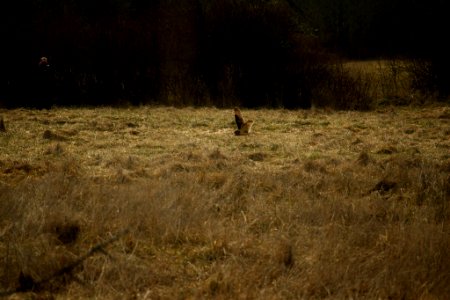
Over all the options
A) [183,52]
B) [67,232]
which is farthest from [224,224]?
[183,52]

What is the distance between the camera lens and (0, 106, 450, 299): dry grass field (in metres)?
2.61

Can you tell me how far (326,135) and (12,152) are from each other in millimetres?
5593

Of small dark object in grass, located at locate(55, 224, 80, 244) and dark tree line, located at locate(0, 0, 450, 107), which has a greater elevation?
dark tree line, located at locate(0, 0, 450, 107)

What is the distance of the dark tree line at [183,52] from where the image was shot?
15.5 meters

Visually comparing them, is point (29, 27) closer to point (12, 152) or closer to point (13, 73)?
point (13, 73)

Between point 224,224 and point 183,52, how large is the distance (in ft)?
46.3

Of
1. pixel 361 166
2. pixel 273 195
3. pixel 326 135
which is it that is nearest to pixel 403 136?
pixel 326 135

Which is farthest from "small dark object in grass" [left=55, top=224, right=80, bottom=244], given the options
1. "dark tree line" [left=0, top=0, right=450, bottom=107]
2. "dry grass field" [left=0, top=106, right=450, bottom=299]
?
"dark tree line" [left=0, top=0, right=450, bottom=107]

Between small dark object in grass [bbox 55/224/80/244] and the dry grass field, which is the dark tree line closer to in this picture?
the dry grass field

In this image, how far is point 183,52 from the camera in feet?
55.2

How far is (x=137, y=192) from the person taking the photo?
4.07m

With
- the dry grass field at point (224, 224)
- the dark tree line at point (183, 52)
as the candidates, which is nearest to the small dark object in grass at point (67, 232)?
the dry grass field at point (224, 224)

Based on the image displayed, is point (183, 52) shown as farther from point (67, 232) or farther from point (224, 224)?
point (67, 232)

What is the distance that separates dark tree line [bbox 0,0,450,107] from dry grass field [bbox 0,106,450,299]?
8986 mm
